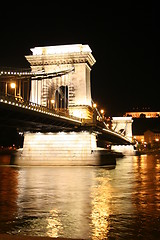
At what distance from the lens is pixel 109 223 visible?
895cm

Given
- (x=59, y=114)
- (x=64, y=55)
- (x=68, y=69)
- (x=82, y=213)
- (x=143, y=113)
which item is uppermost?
(x=143, y=113)

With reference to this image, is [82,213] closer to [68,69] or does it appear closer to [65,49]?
[68,69]

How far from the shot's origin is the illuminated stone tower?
40.2 m

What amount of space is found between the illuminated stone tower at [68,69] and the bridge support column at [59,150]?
342 cm

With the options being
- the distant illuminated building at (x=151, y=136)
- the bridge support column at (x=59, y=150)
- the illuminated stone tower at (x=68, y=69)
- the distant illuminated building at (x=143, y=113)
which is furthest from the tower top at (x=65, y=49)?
the distant illuminated building at (x=143, y=113)

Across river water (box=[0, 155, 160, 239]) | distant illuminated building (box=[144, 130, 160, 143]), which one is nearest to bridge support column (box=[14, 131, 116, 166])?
river water (box=[0, 155, 160, 239])

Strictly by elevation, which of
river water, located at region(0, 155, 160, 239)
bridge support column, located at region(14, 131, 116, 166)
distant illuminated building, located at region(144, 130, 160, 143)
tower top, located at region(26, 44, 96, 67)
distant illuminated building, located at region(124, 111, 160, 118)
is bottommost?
river water, located at region(0, 155, 160, 239)

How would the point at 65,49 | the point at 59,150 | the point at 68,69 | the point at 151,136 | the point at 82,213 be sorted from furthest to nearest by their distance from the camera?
1. the point at 151,136
2. the point at 65,49
3. the point at 68,69
4. the point at 59,150
5. the point at 82,213

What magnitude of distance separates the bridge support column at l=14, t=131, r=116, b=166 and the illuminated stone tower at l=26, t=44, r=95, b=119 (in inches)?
135

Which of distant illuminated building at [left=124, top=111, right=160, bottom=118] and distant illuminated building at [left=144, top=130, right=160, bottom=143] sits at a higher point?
distant illuminated building at [left=124, top=111, right=160, bottom=118]

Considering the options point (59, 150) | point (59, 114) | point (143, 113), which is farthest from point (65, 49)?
point (143, 113)

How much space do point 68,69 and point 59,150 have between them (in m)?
9.27

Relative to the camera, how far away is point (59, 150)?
37.0m

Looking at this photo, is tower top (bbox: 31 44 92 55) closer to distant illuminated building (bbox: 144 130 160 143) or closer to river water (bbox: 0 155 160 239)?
river water (bbox: 0 155 160 239)
